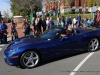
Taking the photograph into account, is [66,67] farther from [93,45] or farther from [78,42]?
[93,45]

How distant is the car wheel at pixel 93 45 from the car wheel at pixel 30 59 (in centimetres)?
238

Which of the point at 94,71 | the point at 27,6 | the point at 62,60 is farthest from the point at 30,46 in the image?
the point at 27,6

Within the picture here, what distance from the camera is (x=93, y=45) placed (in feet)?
23.6

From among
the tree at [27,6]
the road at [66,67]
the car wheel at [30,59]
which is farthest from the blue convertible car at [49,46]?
the tree at [27,6]

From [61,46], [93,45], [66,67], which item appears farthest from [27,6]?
[66,67]

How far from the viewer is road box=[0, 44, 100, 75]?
5.17 metres

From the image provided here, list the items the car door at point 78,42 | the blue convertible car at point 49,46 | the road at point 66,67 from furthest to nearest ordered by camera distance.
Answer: the car door at point 78,42 < the blue convertible car at point 49,46 < the road at point 66,67

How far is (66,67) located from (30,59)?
119 cm

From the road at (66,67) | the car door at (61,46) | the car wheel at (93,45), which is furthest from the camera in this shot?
the car wheel at (93,45)

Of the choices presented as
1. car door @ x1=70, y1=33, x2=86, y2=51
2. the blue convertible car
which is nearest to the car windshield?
the blue convertible car

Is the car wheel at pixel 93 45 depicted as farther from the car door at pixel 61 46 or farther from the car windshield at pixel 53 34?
the car windshield at pixel 53 34

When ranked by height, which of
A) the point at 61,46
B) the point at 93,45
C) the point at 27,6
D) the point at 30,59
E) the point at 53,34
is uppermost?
the point at 27,6

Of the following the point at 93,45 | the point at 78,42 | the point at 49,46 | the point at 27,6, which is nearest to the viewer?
the point at 49,46

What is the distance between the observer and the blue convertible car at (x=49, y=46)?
18.2 feet
